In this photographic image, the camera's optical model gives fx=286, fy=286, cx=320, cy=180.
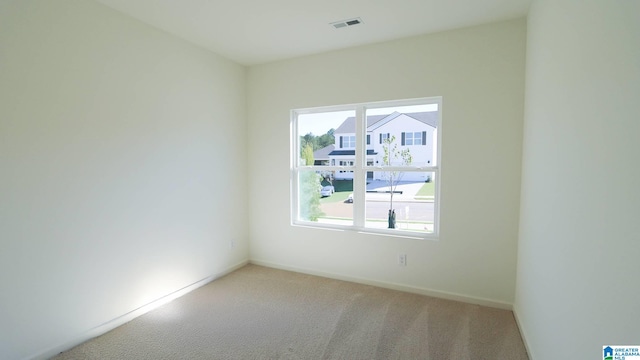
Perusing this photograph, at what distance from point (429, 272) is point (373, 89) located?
2.10 m

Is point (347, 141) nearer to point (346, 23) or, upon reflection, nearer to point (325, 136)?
point (325, 136)

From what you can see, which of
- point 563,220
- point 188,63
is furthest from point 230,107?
point 563,220

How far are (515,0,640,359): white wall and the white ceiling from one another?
0.64 meters

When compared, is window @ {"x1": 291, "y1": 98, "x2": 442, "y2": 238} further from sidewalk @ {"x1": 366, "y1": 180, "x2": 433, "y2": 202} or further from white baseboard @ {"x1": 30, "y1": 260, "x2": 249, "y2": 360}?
white baseboard @ {"x1": 30, "y1": 260, "x2": 249, "y2": 360}

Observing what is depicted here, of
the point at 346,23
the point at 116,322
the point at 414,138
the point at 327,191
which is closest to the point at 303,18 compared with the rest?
the point at 346,23

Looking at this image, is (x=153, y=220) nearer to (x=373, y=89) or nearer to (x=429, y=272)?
(x=373, y=89)

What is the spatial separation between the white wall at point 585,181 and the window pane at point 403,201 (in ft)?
3.49

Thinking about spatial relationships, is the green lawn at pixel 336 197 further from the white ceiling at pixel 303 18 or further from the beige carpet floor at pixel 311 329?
the white ceiling at pixel 303 18

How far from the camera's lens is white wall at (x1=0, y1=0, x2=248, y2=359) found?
195cm

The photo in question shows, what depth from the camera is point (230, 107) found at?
12.2ft

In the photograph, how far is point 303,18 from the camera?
2611 millimetres

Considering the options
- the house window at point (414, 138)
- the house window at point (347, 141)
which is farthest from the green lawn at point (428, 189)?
the house window at point (347, 141)

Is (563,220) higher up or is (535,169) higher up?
(535,169)

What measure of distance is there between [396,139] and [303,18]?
1580mm
